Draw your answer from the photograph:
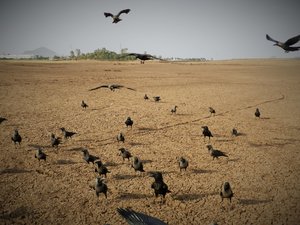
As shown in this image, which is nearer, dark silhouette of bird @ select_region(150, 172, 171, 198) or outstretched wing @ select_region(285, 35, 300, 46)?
dark silhouette of bird @ select_region(150, 172, 171, 198)

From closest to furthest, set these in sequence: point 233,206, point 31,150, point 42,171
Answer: point 233,206 → point 42,171 → point 31,150

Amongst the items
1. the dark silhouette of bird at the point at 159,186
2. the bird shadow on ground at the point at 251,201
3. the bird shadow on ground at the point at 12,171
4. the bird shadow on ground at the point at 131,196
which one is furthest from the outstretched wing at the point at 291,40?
the bird shadow on ground at the point at 12,171

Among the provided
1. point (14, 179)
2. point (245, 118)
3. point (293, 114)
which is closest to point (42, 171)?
point (14, 179)

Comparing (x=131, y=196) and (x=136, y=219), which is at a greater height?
(x=136, y=219)

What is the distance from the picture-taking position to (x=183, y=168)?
8203 millimetres

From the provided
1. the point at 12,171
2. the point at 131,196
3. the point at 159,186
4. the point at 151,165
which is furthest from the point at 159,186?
the point at 12,171

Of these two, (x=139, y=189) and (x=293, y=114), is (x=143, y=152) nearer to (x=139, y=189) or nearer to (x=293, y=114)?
(x=139, y=189)

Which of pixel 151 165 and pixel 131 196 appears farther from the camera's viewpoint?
pixel 151 165

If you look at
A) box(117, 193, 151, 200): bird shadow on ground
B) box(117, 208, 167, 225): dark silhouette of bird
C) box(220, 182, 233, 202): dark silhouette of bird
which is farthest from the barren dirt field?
box(117, 208, 167, 225): dark silhouette of bird

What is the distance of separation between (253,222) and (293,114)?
1253cm

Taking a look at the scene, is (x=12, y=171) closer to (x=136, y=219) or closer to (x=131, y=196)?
(x=131, y=196)

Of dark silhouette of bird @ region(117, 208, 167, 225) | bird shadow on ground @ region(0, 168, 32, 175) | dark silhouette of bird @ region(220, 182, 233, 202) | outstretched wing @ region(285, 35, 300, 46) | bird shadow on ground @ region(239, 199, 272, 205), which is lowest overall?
bird shadow on ground @ region(239, 199, 272, 205)

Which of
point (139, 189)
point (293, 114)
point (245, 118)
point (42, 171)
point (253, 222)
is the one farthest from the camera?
point (293, 114)

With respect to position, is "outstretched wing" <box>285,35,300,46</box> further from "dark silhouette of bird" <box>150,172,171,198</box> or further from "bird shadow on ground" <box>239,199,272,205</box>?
"dark silhouette of bird" <box>150,172,171,198</box>
